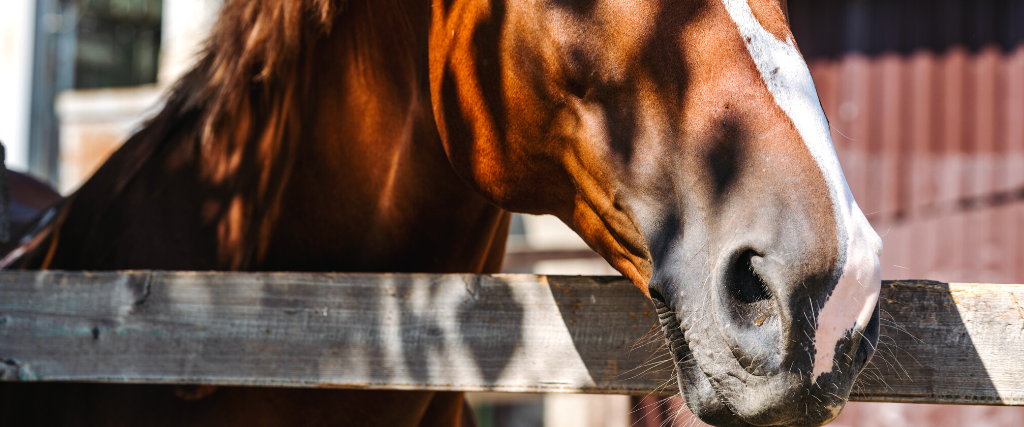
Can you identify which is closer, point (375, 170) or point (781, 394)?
point (781, 394)

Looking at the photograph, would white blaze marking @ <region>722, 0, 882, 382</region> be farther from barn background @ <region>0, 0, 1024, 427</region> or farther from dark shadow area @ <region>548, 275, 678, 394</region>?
barn background @ <region>0, 0, 1024, 427</region>

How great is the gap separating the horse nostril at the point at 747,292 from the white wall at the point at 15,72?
7.52 meters

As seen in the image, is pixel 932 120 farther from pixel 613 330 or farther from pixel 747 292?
pixel 747 292

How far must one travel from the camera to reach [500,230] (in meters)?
1.61

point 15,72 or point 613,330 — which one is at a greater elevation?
point 613,330

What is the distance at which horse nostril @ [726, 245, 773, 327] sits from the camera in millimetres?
849

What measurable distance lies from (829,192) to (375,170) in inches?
32.4

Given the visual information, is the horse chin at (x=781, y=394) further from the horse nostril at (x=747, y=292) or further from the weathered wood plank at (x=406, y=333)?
the weathered wood plank at (x=406, y=333)

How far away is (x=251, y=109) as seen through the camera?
58.9 inches

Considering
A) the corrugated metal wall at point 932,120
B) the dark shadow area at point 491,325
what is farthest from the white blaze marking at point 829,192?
the corrugated metal wall at point 932,120

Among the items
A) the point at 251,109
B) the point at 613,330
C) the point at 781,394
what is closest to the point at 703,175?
the point at 781,394

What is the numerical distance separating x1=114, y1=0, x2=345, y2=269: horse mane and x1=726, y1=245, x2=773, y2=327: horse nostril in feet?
2.93

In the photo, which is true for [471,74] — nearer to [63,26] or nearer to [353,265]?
[353,265]

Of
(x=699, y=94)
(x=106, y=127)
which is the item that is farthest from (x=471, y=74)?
(x=106, y=127)
